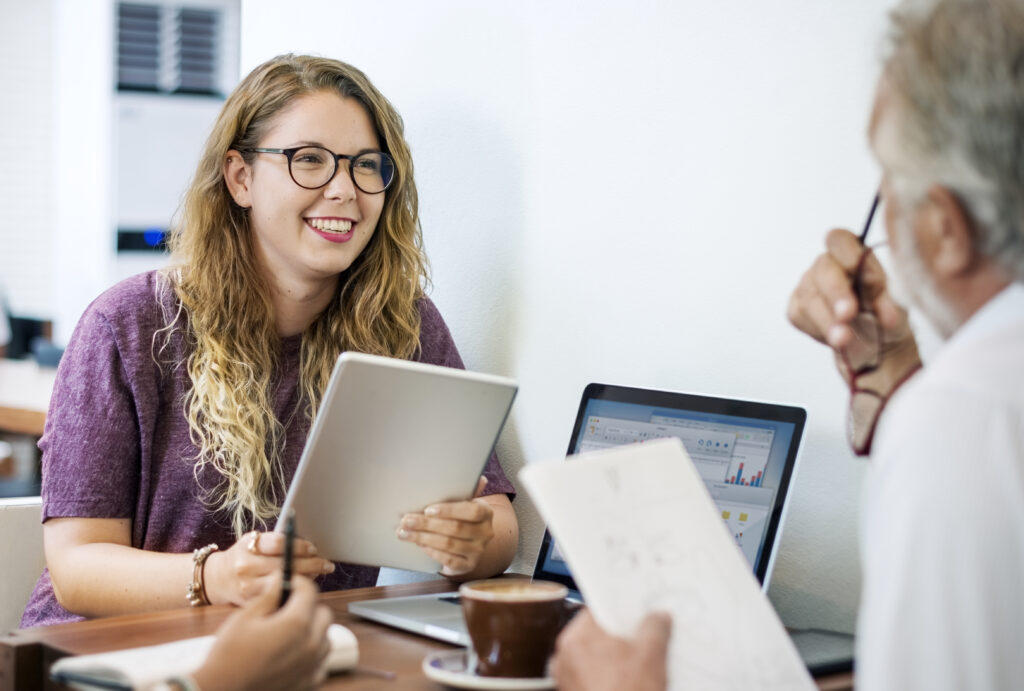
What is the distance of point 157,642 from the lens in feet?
3.50

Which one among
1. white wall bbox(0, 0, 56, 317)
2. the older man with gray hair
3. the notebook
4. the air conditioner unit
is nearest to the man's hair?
the older man with gray hair

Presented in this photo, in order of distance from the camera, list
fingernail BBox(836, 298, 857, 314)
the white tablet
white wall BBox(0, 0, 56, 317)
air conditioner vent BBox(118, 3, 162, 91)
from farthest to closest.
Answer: white wall BBox(0, 0, 56, 317)
air conditioner vent BBox(118, 3, 162, 91)
the white tablet
fingernail BBox(836, 298, 857, 314)

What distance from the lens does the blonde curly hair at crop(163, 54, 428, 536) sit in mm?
1503

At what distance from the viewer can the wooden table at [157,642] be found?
1004 mm

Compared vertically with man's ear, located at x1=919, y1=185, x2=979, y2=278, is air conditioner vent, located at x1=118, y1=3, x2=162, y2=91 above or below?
above

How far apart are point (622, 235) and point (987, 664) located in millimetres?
A: 905

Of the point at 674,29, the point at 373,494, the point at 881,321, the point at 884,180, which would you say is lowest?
the point at 373,494

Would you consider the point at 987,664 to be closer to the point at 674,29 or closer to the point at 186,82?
the point at 674,29

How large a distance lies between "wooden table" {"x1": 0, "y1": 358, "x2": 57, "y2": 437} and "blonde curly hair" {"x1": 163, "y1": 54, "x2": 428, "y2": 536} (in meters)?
1.67

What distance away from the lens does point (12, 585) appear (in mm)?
1615

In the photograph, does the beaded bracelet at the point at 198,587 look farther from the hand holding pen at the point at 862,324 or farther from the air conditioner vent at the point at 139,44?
the air conditioner vent at the point at 139,44

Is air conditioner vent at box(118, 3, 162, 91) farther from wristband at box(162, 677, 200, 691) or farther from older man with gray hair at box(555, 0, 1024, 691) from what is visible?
older man with gray hair at box(555, 0, 1024, 691)

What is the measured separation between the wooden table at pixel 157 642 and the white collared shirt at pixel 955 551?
31cm

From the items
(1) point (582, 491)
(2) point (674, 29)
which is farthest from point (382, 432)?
(2) point (674, 29)
